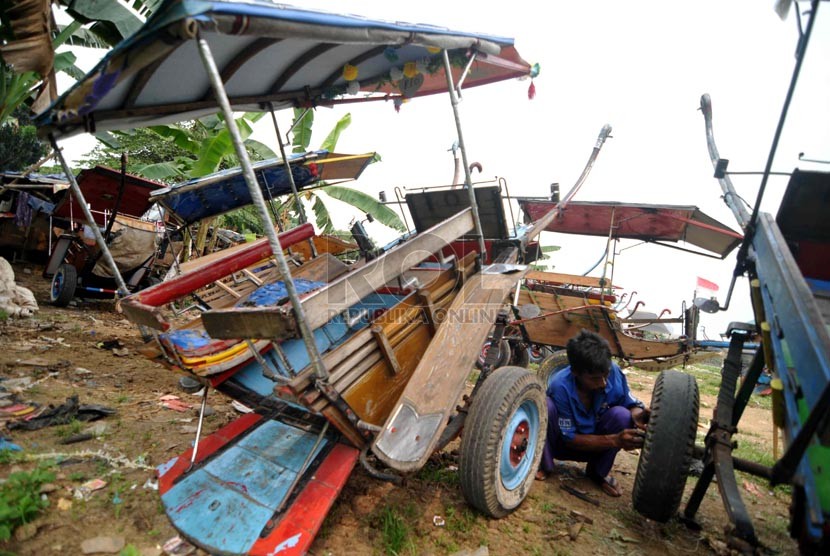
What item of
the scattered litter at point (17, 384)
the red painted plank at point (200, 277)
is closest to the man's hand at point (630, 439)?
the red painted plank at point (200, 277)

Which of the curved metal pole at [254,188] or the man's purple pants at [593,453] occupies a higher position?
the curved metal pole at [254,188]

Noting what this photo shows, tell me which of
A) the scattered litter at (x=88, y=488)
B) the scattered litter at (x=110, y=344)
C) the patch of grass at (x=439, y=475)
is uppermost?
the scattered litter at (x=88, y=488)

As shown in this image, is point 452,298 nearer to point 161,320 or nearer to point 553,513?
point 553,513

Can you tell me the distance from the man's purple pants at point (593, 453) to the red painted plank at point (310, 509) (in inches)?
67.7

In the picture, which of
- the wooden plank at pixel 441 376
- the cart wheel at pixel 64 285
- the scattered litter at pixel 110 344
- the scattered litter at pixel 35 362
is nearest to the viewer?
the wooden plank at pixel 441 376

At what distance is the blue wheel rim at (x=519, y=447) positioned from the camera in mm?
2795

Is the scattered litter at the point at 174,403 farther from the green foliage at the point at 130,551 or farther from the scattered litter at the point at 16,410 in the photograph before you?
the green foliage at the point at 130,551

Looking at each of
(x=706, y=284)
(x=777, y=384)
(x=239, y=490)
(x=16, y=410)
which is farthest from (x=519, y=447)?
(x=706, y=284)

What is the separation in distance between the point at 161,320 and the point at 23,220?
8822 mm

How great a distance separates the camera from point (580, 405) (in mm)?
3348

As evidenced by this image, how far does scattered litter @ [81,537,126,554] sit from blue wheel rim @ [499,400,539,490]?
2.20 m

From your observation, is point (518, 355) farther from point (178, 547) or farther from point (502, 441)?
point (178, 547)

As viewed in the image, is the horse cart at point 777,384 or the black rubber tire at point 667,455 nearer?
the horse cart at point 777,384

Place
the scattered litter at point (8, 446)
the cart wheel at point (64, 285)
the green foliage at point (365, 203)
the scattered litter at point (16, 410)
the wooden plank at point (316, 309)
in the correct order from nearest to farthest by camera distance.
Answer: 1. the wooden plank at point (316, 309)
2. the scattered litter at point (8, 446)
3. the scattered litter at point (16, 410)
4. the cart wheel at point (64, 285)
5. the green foliage at point (365, 203)
